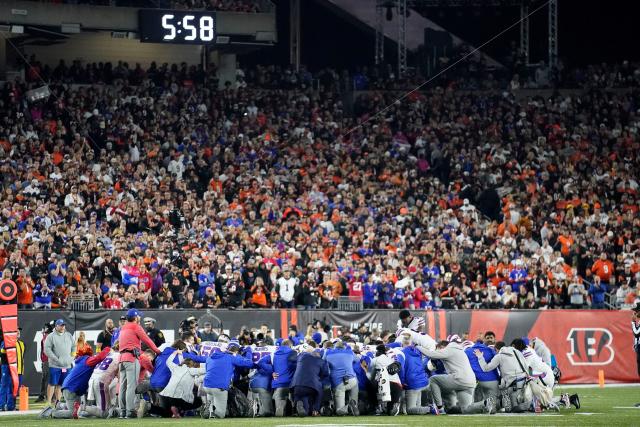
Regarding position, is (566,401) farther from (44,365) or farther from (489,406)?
(44,365)

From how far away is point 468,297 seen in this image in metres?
33.6

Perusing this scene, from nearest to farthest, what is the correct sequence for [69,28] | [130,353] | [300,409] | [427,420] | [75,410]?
[427,420], [130,353], [300,409], [75,410], [69,28]

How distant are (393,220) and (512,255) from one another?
3629 millimetres

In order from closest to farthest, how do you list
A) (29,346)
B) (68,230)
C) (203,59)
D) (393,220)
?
(29,346) < (68,230) < (393,220) < (203,59)

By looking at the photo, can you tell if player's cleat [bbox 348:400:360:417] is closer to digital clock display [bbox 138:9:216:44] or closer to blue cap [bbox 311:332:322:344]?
blue cap [bbox 311:332:322:344]

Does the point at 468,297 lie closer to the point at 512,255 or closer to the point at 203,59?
the point at 512,255

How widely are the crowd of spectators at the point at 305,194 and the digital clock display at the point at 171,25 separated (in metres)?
2.08

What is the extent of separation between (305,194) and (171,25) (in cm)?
680

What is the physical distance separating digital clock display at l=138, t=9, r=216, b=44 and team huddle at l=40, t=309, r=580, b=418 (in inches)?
751

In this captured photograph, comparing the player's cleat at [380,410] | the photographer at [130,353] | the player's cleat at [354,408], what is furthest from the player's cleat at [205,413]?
the player's cleat at [380,410]

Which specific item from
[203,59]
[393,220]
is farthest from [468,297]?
[203,59]

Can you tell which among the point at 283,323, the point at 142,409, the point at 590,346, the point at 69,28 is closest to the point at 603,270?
the point at 590,346

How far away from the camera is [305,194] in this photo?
37.8m

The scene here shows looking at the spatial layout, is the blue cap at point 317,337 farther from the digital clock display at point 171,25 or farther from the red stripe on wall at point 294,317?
the digital clock display at point 171,25
